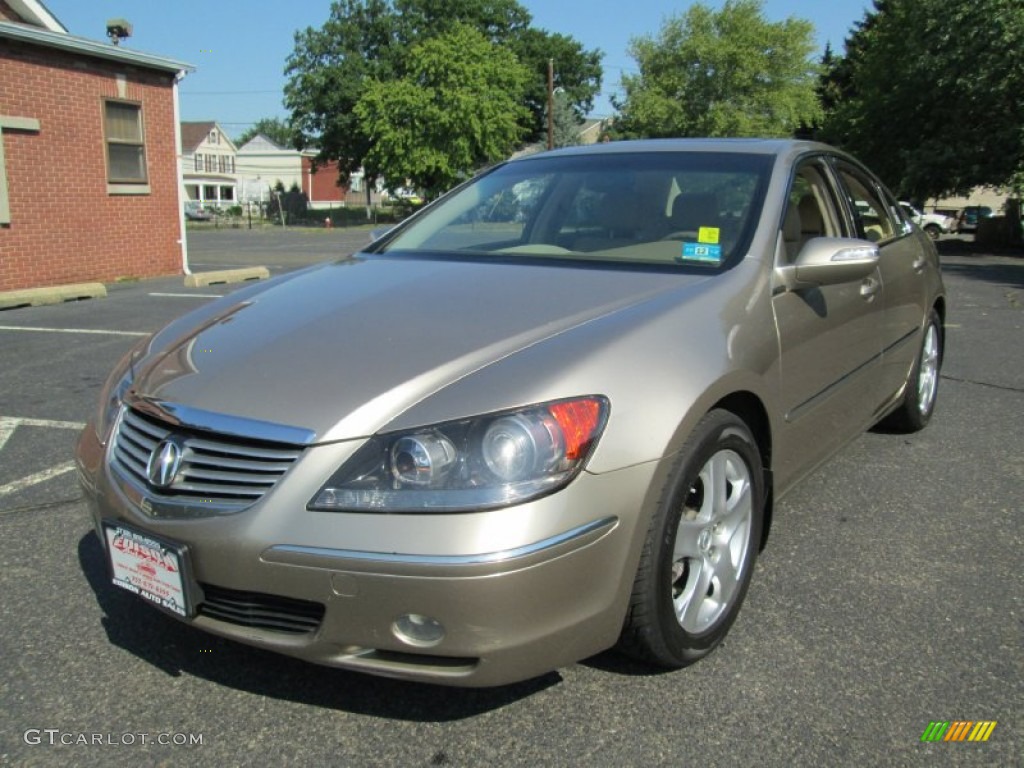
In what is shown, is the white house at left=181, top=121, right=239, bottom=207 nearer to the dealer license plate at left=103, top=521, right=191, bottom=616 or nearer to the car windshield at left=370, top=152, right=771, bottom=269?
the car windshield at left=370, top=152, right=771, bottom=269

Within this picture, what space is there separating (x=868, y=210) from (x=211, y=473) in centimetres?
337

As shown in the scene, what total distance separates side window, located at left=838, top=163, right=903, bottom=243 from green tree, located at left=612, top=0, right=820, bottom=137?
46.5 metres

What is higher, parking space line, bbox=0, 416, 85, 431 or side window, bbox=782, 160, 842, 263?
side window, bbox=782, 160, 842, 263

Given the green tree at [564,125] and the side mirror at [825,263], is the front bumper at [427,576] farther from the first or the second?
the green tree at [564,125]

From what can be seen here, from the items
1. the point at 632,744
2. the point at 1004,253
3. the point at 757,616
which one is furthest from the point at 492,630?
the point at 1004,253

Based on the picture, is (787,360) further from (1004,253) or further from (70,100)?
(1004,253)

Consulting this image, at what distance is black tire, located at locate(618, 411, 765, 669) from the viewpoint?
7.08 feet

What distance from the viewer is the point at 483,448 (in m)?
1.94

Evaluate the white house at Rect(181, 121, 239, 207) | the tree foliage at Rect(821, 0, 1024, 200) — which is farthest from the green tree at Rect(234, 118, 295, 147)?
the tree foliage at Rect(821, 0, 1024, 200)

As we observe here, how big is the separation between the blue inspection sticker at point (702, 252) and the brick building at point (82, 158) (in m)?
11.2

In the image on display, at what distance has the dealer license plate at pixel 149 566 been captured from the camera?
207 cm

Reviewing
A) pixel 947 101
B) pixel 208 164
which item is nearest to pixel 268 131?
pixel 208 164

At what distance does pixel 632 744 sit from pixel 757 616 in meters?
0.81

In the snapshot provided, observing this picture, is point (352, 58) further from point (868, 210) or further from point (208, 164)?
point (868, 210)
